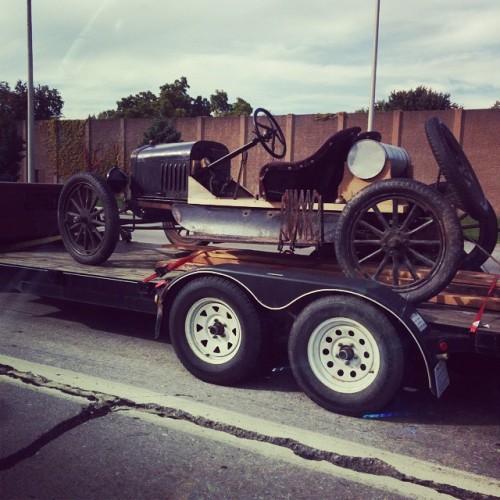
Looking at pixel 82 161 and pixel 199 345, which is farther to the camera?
A: pixel 82 161

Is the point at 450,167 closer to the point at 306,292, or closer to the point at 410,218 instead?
the point at 410,218

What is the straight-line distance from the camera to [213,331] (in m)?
4.02

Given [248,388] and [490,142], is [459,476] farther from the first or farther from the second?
[490,142]

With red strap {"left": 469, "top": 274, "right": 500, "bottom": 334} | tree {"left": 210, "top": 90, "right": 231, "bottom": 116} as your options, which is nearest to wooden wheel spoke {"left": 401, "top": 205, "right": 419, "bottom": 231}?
red strap {"left": 469, "top": 274, "right": 500, "bottom": 334}

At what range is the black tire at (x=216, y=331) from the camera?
Answer: 387 cm

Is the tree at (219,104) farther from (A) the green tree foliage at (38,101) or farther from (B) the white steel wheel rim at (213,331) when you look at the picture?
(B) the white steel wheel rim at (213,331)

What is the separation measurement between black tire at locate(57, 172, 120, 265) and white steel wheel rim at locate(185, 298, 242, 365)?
1.87 metres

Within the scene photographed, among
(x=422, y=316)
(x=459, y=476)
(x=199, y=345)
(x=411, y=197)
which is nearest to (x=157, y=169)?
(x=199, y=345)

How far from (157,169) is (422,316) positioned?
3.56 metres

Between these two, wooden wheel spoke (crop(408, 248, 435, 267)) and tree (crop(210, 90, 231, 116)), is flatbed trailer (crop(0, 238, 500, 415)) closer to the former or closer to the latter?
wooden wheel spoke (crop(408, 248, 435, 267))

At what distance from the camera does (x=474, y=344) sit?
329 centimetres

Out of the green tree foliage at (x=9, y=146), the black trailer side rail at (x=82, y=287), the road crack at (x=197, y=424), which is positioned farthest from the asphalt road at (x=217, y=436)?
the green tree foliage at (x=9, y=146)

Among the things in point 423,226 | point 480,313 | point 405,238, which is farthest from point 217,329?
point 480,313

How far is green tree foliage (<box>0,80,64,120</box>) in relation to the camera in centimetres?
4681
